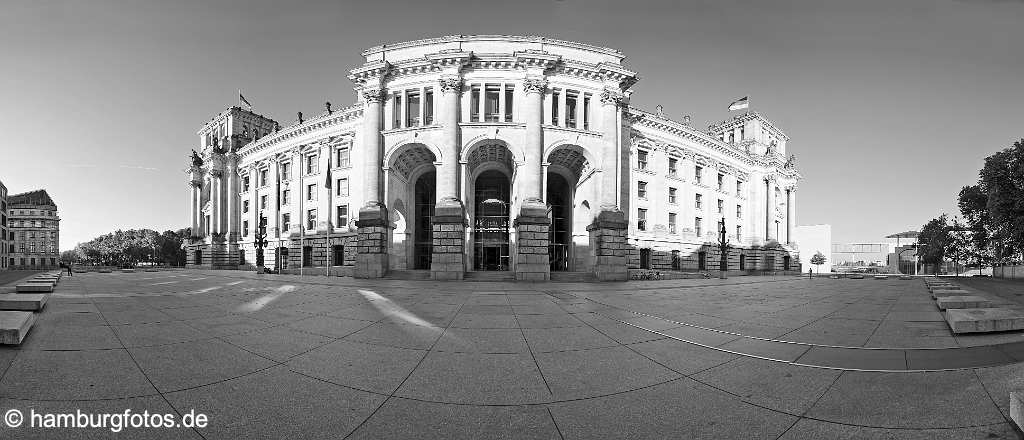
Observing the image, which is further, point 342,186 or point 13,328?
point 342,186

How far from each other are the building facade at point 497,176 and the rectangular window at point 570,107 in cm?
10

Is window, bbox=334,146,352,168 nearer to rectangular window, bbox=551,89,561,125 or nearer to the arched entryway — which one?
the arched entryway

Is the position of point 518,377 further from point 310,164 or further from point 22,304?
point 310,164

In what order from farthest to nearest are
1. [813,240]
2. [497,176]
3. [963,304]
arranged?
[813,240] < [497,176] < [963,304]

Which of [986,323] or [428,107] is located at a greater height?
[428,107]

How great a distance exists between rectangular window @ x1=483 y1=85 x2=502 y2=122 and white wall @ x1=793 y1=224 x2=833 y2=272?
84.3 metres

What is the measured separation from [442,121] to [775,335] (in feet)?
91.8

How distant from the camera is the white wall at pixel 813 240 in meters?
86.9

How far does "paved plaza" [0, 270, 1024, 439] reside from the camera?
3746 millimetres

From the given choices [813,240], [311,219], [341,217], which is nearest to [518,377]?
[341,217]

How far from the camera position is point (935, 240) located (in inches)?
2269

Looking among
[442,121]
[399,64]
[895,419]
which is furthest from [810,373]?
[399,64]

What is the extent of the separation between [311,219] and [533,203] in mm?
32374

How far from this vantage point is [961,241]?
5759 centimetres
